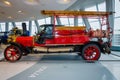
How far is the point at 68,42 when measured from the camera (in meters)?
8.12

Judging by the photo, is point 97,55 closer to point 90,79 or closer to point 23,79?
point 90,79

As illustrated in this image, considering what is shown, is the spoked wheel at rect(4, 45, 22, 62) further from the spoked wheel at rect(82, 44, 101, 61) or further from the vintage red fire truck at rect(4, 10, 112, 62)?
the spoked wheel at rect(82, 44, 101, 61)

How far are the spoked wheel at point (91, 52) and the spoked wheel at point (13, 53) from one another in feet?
8.13

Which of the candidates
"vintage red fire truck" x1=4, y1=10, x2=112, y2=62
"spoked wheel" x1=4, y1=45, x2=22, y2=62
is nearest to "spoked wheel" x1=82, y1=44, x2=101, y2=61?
"vintage red fire truck" x1=4, y1=10, x2=112, y2=62

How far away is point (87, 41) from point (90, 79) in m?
3.13

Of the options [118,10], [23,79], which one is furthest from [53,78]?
[118,10]

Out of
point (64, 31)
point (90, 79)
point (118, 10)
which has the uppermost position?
point (118, 10)

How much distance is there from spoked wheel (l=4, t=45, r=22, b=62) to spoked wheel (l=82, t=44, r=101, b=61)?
2.48 m

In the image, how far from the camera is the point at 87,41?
813 cm

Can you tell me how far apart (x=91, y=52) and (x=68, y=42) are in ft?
3.16

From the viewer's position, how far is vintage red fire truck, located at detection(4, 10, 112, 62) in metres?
8.08

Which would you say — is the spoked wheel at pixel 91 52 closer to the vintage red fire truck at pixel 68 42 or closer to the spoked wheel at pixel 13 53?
the vintage red fire truck at pixel 68 42

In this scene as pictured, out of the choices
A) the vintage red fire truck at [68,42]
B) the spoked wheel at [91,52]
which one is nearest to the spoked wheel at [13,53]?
the vintage red fire truck at [68,42]

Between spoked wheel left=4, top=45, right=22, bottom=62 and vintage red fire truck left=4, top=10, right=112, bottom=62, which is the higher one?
vintage red fire truck left=4, top=10, right=112, bottom=62
